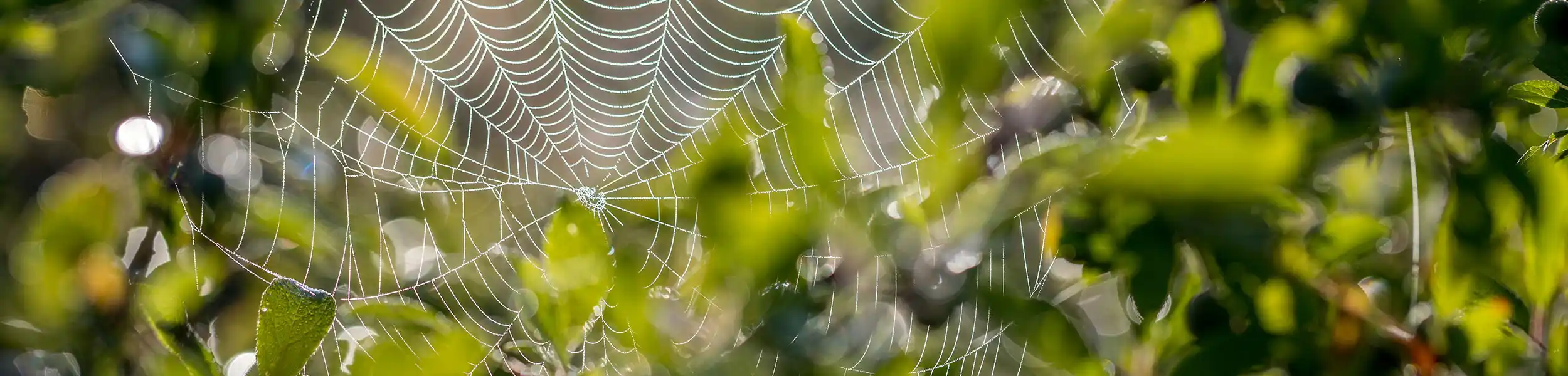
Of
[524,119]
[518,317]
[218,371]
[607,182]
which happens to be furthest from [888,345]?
[524,119]

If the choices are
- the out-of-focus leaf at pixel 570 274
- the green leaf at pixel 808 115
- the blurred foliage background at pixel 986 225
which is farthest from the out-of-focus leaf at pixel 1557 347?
the out-of-focus leaf at pixel 570 274

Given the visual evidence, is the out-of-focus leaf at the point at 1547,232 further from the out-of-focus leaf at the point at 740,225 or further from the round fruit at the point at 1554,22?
the out-of-focus leaf at the point at 740,225

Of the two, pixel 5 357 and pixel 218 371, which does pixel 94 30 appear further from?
pixel 218 371

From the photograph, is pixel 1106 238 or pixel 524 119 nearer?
pixel 1106 238

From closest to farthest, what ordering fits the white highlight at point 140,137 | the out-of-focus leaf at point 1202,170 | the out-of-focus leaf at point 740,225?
the out-of-focus leaf at point 1202,170
the out-of-focus leaf at point 740,225
the white highlight at point 140,137

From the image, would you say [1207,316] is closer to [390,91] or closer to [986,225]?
[986,225]

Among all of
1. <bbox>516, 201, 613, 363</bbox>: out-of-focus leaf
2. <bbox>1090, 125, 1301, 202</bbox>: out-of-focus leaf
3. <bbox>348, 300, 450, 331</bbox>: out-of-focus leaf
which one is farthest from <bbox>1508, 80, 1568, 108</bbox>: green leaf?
<bbox>348, 300, 450, 331</bbox>: out-of-focus leaf
